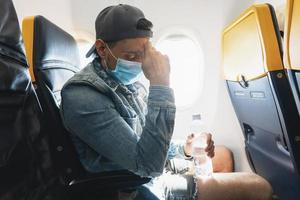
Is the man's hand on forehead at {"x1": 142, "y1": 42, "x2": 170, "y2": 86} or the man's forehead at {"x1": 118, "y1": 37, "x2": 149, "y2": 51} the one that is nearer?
the man's hand on forehead at {"x1": 142, "y1": 42, "x2": 170, "y2": 86}

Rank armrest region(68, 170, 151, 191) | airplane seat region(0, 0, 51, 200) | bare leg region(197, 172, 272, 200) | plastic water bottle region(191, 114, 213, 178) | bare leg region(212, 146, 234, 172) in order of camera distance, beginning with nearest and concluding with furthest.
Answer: airplane seat region(0, 0, 51, 200), armrest region(68, 170, 151, 191), bare leg region(197, 172, 272, 200), plastic water bottle region(191, 114, 213, 178), bare leg region(212, 146, 234, 172)

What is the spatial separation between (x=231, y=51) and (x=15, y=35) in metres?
1.09

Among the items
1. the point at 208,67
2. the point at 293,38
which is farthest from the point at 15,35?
the point at 208,67

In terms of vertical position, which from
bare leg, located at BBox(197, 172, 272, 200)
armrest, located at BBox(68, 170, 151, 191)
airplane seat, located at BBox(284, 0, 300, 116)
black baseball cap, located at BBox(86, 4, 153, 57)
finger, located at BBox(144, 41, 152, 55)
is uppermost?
black baseball cap, located at BBox(86, 4, 153, 57)

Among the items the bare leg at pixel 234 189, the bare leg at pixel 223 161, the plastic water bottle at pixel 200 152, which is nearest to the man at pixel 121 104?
the bare leg at pixel 234 189

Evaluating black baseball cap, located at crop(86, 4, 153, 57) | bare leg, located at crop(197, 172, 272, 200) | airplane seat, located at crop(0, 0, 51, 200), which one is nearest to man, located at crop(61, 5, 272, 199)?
black baseball cap, located at crop(86, 4, 153, 57)

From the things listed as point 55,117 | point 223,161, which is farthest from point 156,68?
point 223,161

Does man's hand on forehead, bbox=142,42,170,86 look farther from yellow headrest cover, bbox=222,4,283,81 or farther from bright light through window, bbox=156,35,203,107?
bright light through window, bbox=156,35,203,107

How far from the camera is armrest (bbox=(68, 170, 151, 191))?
113 cm

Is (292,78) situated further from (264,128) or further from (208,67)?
(208,67)

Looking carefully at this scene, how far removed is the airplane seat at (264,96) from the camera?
3.50 feet

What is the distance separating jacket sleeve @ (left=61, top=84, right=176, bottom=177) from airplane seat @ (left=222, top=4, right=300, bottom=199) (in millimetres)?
416

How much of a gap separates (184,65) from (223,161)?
0.89 metres

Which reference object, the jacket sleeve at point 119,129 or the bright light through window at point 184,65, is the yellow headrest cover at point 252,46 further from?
the bright light through window at point 184,65
